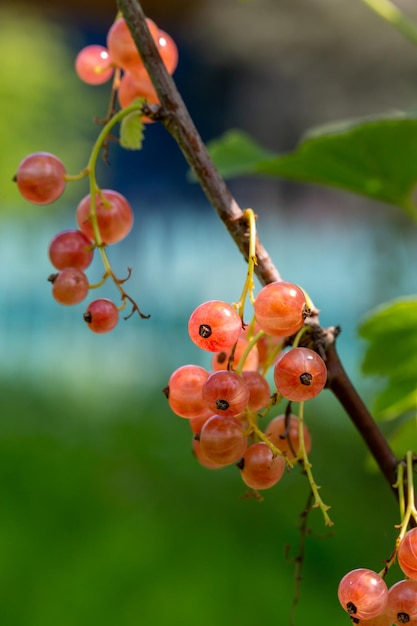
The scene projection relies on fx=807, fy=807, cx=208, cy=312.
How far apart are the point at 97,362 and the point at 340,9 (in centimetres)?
193

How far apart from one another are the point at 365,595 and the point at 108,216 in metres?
0.19

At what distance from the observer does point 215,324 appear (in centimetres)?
30

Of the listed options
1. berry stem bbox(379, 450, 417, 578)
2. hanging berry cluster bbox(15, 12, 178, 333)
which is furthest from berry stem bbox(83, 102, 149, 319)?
berry stem bbox(379, 450, 417, 578)

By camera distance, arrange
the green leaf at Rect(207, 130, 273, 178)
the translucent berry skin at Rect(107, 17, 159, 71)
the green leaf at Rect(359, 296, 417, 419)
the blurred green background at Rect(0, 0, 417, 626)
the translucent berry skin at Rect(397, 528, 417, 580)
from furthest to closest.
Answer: the blurred green background at Rect(0, 0, 417, 626), the green leaf at Rect(207, 130, 273, 178), the green leaf at Rect(359, 296, 417, 419), the translucent berry skin at Rect(107, 17, 159, 71), the translucent berry skin at Rect(397, 528, 417, 580)

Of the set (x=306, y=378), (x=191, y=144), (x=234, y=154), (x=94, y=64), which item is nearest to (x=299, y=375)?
(x=306, y=378)

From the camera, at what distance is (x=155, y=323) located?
363cm

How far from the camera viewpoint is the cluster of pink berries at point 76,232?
1.17 feet

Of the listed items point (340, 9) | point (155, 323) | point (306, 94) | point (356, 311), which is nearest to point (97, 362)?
point (155, 323)

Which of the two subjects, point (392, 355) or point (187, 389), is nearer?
point (187, 389)

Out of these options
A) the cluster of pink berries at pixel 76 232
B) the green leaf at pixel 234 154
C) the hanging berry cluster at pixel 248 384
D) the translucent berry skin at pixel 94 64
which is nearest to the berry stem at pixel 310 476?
the hanging berry cluster at pixel 248 384

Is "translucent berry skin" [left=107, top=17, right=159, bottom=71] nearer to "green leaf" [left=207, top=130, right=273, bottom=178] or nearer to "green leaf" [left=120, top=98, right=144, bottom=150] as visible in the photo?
"green leaf" [left=120, top=98, right=144, bottom=150]

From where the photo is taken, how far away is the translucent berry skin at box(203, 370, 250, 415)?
29 centimetres

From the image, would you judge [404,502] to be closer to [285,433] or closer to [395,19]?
[285,433]

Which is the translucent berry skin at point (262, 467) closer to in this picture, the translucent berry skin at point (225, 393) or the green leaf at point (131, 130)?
the translucent berry skin at point (225, 393)
